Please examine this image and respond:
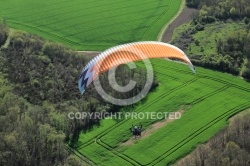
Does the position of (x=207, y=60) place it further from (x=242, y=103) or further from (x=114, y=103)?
(x=114, y=103)

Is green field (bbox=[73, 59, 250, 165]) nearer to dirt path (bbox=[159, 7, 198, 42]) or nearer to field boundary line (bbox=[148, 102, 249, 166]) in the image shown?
field boundary line (bbox=[148, 102, 249, 166])

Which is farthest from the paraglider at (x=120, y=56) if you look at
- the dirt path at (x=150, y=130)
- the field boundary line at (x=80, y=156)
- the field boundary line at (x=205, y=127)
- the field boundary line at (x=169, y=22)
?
the field boundary line at (x=169, y=22)

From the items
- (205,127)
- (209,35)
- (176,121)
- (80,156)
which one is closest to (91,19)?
(209,35)

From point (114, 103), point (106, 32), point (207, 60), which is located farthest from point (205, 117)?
point (106, 32)

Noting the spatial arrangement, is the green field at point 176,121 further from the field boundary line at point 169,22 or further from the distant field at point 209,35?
the field boundary line at point 169,22

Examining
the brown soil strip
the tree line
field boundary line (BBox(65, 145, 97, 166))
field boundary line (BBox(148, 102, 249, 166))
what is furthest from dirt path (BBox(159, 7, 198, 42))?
field boundary line (BBox(65, 145, 97, 166))

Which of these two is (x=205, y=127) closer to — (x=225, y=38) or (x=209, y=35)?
(x=225, y=38)
